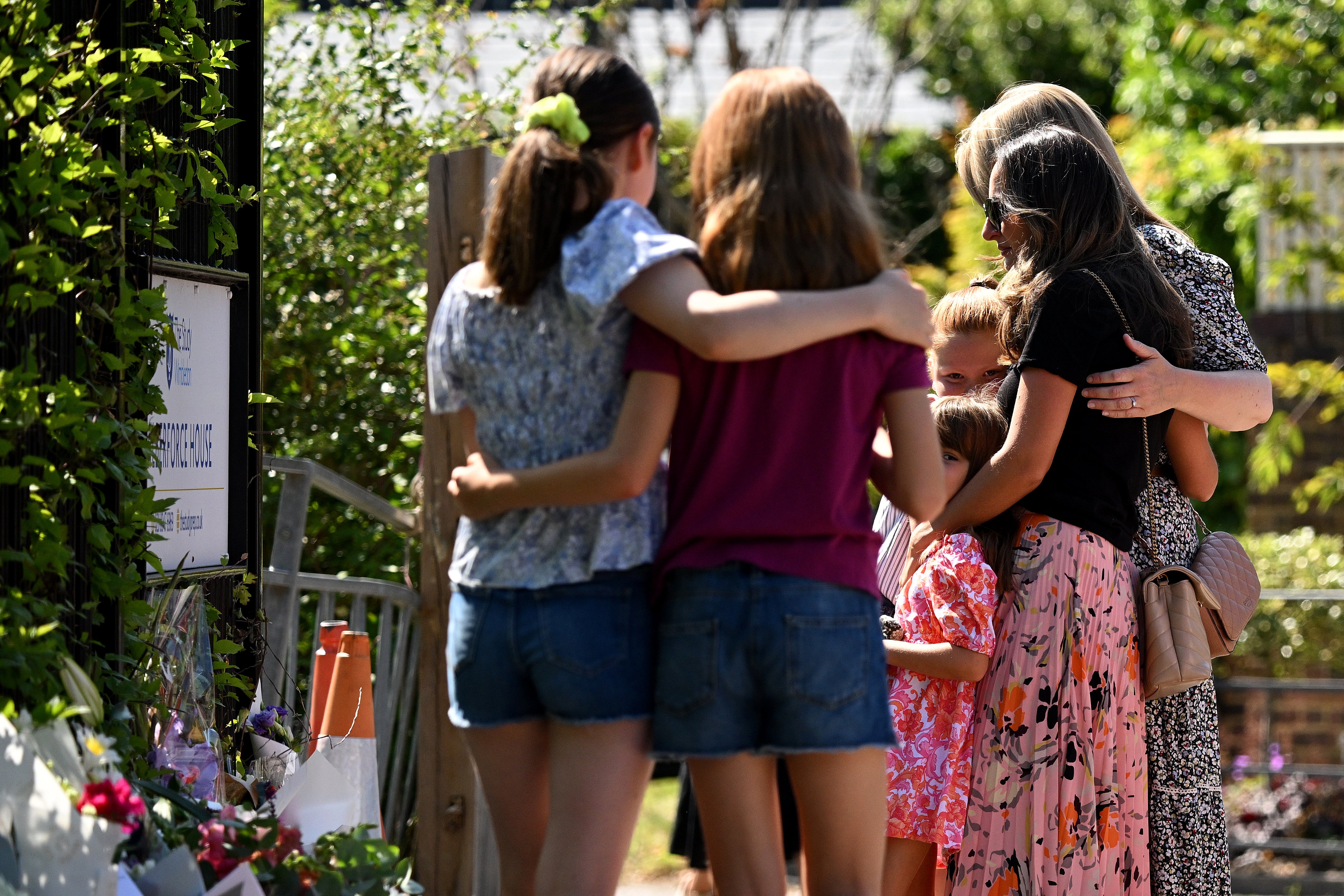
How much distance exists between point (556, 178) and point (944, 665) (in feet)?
4.01

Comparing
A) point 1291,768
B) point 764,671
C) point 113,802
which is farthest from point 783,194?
point 1291,768

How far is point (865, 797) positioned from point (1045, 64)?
50.4 feet

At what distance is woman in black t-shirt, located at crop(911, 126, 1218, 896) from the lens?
2.55 metres

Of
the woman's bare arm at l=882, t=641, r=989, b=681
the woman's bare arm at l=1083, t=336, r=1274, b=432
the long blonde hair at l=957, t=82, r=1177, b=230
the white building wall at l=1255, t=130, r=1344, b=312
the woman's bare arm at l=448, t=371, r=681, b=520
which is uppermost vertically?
the white building wall at l=1255, t=130, r=1344, b=312

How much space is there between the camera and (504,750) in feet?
6.41

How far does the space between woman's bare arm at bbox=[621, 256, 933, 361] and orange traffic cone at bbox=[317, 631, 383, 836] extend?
1251 mm

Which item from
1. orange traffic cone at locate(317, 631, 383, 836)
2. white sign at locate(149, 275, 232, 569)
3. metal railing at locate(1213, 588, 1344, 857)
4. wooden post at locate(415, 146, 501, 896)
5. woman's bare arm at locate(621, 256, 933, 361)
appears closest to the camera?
woman's bare arm at locate(621, 256, 933, 361)

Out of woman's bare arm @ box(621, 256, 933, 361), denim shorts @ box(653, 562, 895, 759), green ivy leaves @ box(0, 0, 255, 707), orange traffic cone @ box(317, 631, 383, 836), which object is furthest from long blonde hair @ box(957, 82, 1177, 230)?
orange traffic cone @ box(317, 631, 383, 836)

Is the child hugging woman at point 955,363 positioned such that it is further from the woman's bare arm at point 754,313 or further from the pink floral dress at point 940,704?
the woman's bare arm at point 754,313

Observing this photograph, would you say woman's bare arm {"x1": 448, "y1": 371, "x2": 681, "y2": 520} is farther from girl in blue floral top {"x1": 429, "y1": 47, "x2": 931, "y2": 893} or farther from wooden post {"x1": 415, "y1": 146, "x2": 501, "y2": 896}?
wooden post {"x1": 415, "y1": 146, "x2": 501, "y2": 896}

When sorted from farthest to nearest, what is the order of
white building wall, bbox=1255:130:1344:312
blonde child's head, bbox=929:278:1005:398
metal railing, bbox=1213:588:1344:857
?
1. white building wall, bbox=1255:130:1344:312
2. metal railing, bbox=1213:588:1344:857
3. blonde child's head, bbox=929:278:1005:398

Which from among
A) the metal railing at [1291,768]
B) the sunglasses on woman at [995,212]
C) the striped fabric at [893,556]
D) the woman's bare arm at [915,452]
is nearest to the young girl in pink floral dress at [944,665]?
the striped fabric at [893,556]

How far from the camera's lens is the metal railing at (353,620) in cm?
347

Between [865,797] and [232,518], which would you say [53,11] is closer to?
[232,518]
